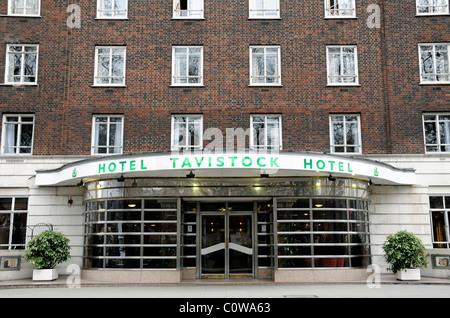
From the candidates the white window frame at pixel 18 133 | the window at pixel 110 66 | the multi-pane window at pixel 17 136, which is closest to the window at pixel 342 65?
the window at pixel 110 66

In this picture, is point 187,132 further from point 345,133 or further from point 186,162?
point 345,133

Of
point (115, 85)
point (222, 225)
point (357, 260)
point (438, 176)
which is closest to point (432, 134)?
point (438, 176)

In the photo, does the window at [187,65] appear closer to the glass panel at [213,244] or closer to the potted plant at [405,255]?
the glass panel at [213,244]

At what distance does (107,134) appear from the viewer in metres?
19.7

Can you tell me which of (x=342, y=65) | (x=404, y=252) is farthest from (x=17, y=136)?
(x=404, y=252)

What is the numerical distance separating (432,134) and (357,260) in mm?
6306

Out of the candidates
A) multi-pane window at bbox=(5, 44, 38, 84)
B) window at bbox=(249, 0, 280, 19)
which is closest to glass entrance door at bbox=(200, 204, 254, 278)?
window at bbox=(249, 0, 280, 19)

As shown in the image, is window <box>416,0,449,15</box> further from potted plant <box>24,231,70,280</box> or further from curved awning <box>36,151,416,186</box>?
potted plant <box>24,231,70,280</box>

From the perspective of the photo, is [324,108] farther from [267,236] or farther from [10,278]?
[10,278]

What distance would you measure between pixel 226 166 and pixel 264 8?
28.3ft

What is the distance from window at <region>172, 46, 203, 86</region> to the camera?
1994 cm

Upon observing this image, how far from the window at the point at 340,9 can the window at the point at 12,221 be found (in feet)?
47.7

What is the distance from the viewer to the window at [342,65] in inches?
789

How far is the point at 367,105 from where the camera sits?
19.8m
